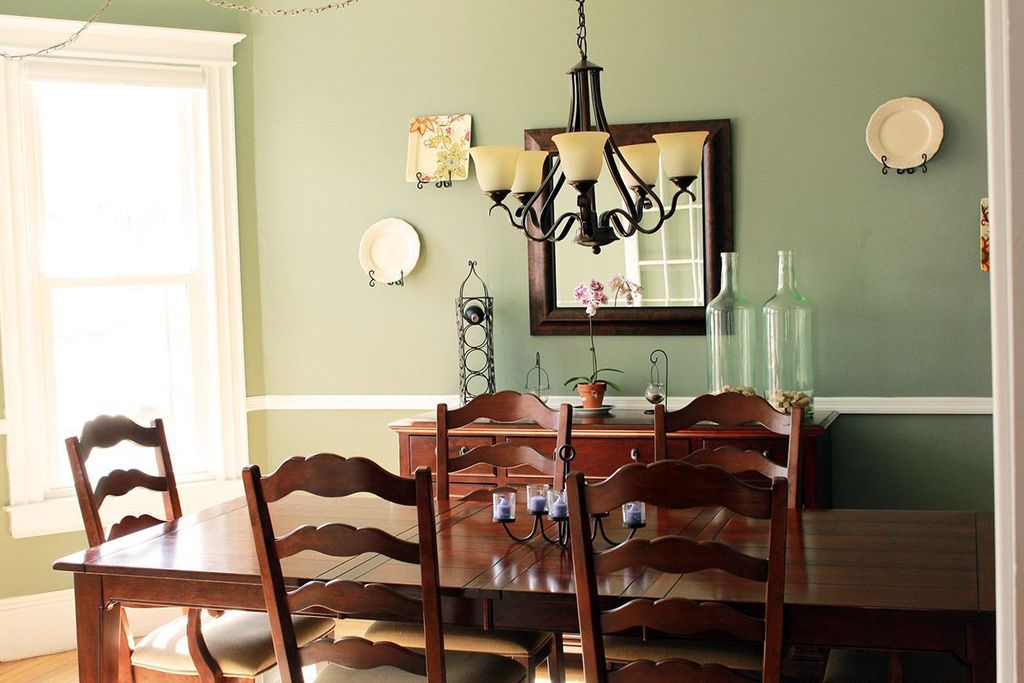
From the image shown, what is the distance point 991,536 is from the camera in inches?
96.0

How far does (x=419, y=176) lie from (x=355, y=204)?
0.33 meters

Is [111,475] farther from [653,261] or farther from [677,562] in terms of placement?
[653,261]

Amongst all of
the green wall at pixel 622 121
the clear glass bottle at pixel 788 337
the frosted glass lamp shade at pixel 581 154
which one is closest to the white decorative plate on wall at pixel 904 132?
the green wall at pixel 622 121

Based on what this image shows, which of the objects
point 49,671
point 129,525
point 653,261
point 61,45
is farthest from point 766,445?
point 61,45

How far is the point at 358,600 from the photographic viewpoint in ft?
6.94

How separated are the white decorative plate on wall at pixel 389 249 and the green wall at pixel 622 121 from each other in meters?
0.06

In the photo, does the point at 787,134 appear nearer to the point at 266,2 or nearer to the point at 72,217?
the point at 266,2

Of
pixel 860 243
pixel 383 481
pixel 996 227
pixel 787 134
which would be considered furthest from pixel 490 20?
pixel 996 227

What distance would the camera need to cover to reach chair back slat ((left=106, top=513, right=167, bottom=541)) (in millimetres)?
2934

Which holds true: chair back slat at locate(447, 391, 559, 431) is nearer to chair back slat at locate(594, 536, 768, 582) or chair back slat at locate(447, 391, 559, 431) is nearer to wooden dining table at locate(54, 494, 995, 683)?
wooden dining table at locate(54, 494, 995, 683)

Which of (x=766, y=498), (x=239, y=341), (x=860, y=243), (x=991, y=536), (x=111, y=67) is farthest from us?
(x=239, y=341)

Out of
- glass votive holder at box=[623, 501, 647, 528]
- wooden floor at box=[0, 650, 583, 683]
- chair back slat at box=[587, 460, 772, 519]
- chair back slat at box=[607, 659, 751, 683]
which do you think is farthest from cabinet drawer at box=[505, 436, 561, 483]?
chair back slat at box=[587, 460, 772, 519]

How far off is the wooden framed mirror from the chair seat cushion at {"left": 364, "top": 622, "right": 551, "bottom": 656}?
5.74ft

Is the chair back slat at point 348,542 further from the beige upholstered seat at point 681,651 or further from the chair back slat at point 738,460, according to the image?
the chair back slat at point 738,460
